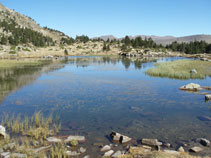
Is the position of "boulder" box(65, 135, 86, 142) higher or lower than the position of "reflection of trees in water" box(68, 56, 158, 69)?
lower

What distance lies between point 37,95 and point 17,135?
11.7 metres

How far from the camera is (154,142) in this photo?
12008 millimetres

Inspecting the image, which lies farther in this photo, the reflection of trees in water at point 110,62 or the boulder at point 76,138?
the reflection of trees in water at point 110,62

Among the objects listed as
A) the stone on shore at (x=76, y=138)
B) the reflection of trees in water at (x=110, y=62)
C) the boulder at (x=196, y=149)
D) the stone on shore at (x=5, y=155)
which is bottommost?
the boulder at (x=196, y=149)

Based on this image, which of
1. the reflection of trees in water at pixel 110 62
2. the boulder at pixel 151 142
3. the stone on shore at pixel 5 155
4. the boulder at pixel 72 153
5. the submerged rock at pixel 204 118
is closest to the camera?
the stone on shore at pixel 5 155

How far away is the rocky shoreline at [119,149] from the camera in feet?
34.6

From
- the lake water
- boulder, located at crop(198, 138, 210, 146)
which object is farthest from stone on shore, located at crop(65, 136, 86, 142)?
boulder, located at crop(198, 138, 210, 146)

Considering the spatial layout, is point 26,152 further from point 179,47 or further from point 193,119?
point 179,47

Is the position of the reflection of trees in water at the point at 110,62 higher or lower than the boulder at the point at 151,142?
higher

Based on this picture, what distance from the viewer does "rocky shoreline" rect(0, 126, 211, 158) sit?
10.5 meters

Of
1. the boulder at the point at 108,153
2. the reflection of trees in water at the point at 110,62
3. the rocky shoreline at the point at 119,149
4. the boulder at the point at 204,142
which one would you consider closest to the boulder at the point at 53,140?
the rocky shoreline at the point at 119,149

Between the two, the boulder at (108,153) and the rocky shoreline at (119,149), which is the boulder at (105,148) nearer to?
the rocky shoreline at (119,149)

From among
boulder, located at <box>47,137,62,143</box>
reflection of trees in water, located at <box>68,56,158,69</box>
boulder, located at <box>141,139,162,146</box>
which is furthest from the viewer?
reflection of trees in water, located at <box>68,56,158,69</box>

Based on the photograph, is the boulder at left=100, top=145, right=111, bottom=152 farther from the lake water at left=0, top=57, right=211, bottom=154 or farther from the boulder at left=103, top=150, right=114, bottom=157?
the lake water at left=0, top=57, right=211, bottom=154
